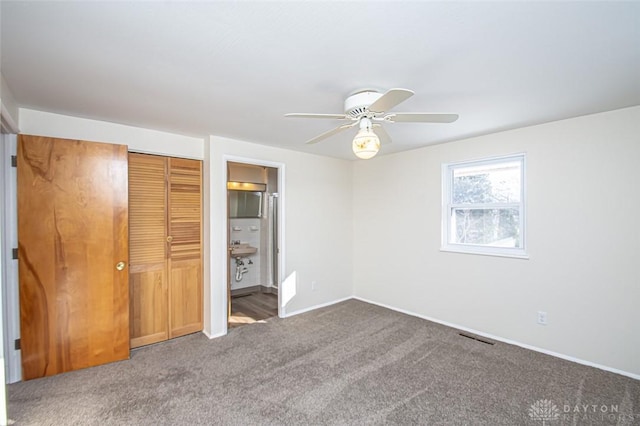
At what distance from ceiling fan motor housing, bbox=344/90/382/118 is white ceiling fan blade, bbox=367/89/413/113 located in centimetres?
14

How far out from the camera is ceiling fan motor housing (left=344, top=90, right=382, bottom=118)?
2.00m

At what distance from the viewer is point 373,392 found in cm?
233

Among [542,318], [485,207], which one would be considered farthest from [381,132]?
[542,318]

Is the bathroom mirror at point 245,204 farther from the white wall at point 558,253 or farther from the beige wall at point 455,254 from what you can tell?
the white wall at point 558,253

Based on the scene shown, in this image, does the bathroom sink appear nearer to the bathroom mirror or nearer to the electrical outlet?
the bathroom mirror

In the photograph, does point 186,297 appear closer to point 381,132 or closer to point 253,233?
point 253,233

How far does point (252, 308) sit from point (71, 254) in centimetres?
244

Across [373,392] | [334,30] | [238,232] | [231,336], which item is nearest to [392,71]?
[334,30]

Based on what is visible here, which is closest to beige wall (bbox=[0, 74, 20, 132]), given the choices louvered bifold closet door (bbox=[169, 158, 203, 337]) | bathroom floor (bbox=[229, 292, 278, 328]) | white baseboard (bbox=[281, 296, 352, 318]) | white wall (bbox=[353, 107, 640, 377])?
louvered bifold closet door (bbox=[169, 158, 203, 337])

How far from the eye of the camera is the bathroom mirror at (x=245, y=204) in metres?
5.12

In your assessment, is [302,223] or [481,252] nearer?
[481,252]

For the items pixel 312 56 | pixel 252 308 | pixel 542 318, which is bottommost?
pixel 252 308

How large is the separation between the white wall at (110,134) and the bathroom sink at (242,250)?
6.04 feet

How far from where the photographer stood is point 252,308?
14.5 feet
